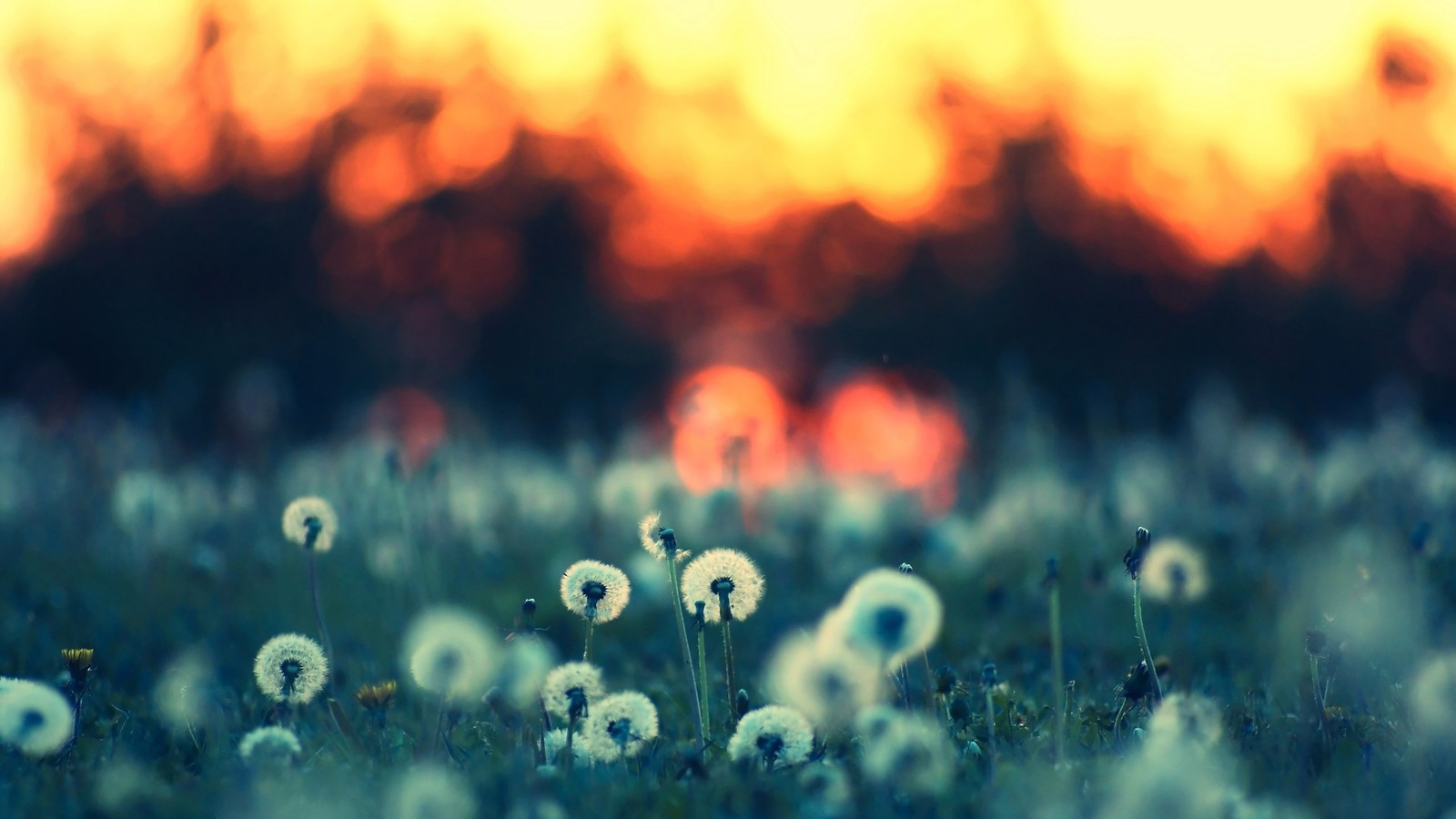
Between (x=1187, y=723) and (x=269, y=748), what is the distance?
176 centimetres

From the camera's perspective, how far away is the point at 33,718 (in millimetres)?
2619

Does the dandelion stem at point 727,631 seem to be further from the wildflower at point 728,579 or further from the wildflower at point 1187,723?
the wildflower at point 1187,723

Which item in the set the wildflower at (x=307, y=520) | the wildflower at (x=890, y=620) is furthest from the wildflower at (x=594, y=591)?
the wildflower at (x=307, y=520)

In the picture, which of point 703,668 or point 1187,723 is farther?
point 703,668

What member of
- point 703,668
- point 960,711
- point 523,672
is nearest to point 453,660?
point 523,672

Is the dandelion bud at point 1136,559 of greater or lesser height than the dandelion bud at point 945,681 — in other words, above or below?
above

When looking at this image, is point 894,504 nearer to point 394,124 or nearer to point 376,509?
point 376,509

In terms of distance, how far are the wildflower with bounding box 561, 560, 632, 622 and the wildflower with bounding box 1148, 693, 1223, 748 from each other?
1.08 m

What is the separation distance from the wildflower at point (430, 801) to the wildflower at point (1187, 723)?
3.93 ft

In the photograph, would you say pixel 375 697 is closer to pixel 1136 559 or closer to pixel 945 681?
pixel 945 681

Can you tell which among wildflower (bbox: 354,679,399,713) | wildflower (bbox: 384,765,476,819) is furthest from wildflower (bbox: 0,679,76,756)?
wildflower (bbox: 384,765,476,819)

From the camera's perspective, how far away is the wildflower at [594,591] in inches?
109

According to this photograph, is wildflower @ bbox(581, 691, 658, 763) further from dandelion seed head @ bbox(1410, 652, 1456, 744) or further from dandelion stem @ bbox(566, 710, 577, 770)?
dandelion seed head @ bbox(1410, 652, 1456, 744)

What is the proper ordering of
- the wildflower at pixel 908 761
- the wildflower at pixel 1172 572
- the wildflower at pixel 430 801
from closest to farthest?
the wildflower at pixel 430 801
the wildflower at pixel 908 761
the wildflower at pixel 1172 572
